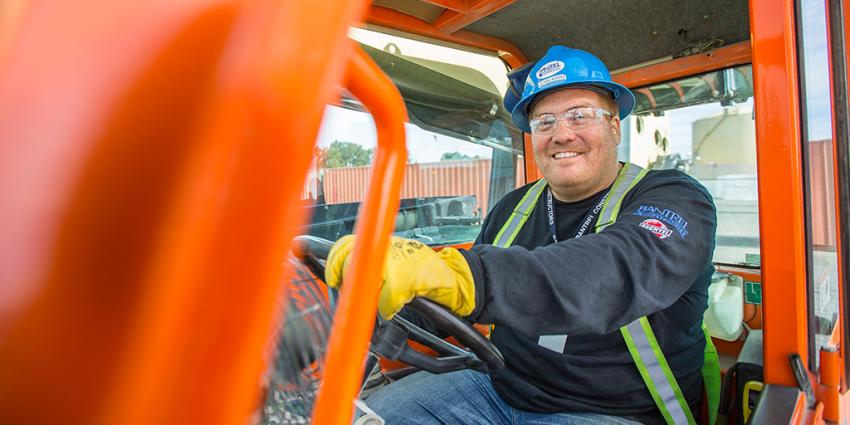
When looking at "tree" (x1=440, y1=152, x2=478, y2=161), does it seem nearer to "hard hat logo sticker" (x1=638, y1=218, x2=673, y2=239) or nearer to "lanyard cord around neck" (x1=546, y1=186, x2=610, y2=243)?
"lanyard cord around neck" (x1=546, y1=186, x2=610, y2=243)

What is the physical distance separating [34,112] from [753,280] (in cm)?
234

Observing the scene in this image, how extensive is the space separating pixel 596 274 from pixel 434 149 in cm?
153

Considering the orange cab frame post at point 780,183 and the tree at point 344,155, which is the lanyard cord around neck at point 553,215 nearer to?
the orange cab frame post at point 780,183

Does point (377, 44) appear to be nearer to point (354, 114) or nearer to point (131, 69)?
point (354, 114)

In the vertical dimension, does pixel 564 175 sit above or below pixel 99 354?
above

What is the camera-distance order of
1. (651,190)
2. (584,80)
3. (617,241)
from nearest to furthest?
1. (617,241)
2. (651,190)
3. (584,80)

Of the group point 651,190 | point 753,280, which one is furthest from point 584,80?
point 753,280

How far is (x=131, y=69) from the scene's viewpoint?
0.28 metres

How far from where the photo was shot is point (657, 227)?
1.09m

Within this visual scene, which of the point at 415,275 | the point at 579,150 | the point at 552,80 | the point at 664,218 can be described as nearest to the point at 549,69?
the point at 552,80

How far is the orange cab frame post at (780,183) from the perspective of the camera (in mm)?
1130

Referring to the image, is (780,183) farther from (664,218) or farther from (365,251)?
(365,251)

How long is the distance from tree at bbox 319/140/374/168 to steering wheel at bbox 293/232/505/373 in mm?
1014

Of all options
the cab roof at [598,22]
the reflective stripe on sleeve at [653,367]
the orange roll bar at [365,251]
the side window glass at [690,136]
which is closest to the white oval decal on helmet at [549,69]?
the cab roof at [598,22]
